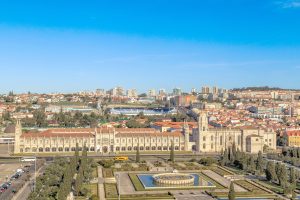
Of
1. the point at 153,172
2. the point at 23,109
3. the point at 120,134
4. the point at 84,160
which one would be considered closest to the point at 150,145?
the point at 120,134

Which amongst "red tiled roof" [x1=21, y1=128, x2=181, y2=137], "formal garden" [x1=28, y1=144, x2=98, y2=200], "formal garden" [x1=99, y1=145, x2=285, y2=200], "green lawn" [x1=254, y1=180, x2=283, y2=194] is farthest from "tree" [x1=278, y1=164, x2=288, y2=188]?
"red tiled roof" [x1=21, y1=128, x2=181, y2=137]

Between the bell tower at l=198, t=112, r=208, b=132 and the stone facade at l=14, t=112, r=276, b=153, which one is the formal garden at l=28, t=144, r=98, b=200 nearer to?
the stone facade at l=14, t=112, r=276, b=153

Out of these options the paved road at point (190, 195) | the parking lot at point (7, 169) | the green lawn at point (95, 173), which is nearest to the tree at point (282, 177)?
the paved road at point (190, 195)

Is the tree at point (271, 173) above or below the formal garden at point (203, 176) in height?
above

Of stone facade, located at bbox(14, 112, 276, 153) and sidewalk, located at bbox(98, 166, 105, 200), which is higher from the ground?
stone facade, located at bbox(14, 112, 276, 153)

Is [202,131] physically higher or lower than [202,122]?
lower

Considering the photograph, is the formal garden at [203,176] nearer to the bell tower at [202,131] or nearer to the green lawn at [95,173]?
the green lawn at [95,173]

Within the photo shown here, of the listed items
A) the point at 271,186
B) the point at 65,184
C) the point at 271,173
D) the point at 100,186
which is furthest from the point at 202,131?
the point at 65,184

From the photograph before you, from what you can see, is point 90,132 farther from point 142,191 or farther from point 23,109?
point 23,109

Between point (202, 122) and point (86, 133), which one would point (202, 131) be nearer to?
point (202, 122)
